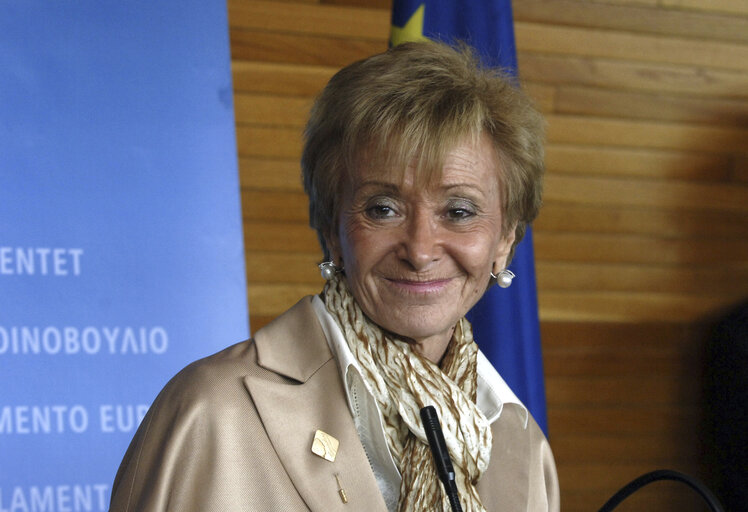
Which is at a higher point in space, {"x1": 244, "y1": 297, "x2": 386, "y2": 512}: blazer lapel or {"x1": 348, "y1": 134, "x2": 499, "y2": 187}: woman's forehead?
{"x1": 348, "y1": 134, "x2": 499, "y2": 187}: woman's forehead

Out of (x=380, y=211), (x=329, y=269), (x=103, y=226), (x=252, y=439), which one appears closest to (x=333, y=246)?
(x=329, y=269)

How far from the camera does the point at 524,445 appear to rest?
1.86 metres

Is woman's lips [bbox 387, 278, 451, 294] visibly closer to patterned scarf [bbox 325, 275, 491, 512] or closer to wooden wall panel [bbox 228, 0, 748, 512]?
patterned scarf [bbox 325, 275, 491, 512]

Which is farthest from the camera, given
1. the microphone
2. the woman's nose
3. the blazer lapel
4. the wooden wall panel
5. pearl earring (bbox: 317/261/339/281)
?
the wooden wall panel

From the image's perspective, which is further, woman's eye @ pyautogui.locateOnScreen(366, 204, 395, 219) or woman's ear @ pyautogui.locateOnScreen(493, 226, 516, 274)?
woman's ear @ pyautogui.locateOnScreen(493, 226, 516, 274)

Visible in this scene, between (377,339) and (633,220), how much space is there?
2.30 m

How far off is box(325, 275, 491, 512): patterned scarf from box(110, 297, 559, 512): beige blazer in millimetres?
69

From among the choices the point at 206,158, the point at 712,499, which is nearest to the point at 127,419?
the point at 206,158

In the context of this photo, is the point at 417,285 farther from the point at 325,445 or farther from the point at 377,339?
the point at 325,445

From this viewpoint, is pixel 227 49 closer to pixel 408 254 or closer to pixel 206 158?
pixel 206 158

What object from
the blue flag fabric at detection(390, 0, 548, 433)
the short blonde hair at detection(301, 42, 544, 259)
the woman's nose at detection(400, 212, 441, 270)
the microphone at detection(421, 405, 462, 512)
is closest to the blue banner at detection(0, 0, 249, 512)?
the blue flag fabric at detection(390, 0, 548, 433)

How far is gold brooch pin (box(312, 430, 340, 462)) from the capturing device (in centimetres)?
153

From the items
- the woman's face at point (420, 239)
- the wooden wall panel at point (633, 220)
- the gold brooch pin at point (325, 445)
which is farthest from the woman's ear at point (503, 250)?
the wooden wall panel at point (633, 220)

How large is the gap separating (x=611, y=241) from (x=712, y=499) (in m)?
2.36
